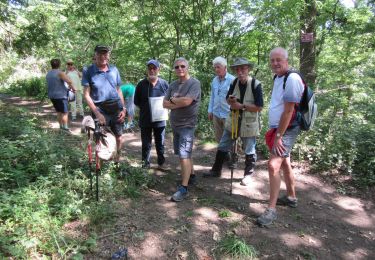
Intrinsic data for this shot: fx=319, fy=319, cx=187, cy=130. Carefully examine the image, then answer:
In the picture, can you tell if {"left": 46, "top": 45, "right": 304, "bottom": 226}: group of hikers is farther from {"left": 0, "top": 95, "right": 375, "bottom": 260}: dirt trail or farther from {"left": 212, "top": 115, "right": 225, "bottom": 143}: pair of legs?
{"left": 0, "top": 95, "right": 375, "bottom": 260}: dirt trail

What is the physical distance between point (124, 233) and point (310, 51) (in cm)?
815

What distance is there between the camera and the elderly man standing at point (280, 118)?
12.6 ft

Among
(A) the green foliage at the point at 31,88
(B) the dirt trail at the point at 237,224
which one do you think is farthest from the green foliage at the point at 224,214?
(A) the green foliage at the point at 31,88

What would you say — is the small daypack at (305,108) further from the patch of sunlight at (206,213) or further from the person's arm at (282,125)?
the patch of sunlight at (206,213)

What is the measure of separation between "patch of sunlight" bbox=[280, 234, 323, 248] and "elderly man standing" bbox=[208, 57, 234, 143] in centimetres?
262

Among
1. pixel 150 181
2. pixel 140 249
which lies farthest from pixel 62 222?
pixel 150 181

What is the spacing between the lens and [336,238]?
4203 mm

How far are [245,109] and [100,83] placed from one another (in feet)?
7.49

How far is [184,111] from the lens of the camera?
15.7 ft

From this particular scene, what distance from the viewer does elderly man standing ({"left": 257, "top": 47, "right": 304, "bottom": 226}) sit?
3.85m

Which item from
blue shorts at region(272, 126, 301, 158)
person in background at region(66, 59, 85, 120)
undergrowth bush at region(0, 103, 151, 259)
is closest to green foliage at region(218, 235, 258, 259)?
blue shorts at region(272, 126, 301, 158)

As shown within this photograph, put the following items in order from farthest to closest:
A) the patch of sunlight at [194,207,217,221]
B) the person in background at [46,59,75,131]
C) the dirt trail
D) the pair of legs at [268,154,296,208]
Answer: the person in background at [46,59,75,131] → the patch of sunlight at [194,207,217,221] → the pair of legs at [268,154,296,208] → the dirt trail

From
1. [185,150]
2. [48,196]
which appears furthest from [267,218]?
[48,196]

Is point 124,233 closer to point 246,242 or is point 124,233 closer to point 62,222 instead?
point 62,222
